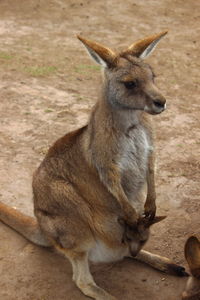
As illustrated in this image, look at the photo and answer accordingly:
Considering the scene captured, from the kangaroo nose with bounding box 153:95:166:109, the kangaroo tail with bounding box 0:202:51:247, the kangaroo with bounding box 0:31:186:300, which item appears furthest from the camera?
the kangaroo tail with bounding box 0:202:51:247

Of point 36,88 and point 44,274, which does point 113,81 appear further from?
point 36,88

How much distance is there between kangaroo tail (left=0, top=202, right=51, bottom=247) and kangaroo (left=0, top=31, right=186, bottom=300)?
21 cm

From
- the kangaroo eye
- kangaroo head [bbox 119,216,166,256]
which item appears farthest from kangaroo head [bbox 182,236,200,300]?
the kangaroo eye

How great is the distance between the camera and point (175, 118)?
7625 mm

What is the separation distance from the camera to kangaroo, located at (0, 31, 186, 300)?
441 centimetres

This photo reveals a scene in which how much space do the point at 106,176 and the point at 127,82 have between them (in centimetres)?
82

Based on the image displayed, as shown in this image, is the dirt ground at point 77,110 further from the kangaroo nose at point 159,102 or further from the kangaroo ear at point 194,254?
the kangaroo nose at point 159,102

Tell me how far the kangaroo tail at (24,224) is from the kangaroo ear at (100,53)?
1.69 metres

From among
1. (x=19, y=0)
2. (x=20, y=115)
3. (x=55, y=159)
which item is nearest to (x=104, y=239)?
(x=55, y=159)

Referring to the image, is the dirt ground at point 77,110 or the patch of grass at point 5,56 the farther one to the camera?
the patch of grass at point 5,56

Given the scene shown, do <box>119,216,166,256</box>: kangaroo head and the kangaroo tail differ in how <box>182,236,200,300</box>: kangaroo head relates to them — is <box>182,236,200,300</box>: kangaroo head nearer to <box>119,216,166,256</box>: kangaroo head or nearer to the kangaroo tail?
<box>119,216,166,256</box>: kangaroo head

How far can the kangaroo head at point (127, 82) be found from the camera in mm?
4324

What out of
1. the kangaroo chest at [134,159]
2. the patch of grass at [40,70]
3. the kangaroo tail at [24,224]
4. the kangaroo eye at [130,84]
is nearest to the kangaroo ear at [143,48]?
the kangaroo eye at [130,84]

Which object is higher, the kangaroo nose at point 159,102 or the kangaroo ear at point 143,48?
the kangaroo ear at point 143,48
